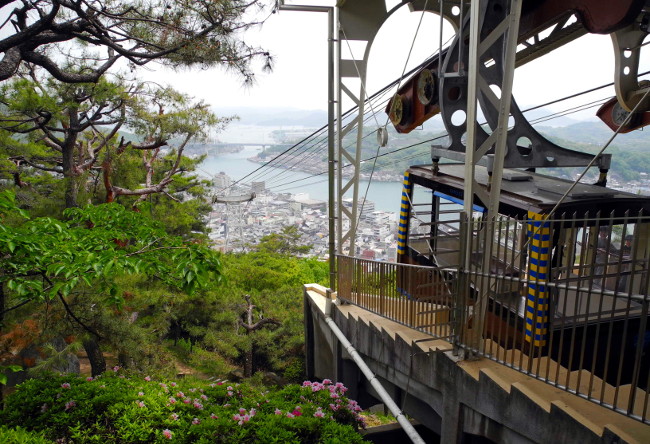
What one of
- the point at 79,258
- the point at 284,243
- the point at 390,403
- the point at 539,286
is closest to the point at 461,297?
the point at 539,286

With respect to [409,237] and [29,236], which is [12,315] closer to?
[29,236]

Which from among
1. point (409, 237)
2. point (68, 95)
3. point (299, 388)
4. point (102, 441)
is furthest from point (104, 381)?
point (68, 95)

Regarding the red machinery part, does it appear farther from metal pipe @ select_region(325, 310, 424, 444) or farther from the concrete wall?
metal pipe @ select_region(325, 310, 424, 444)

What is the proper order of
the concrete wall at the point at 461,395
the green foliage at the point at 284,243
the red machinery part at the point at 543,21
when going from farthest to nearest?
the green foliage at the point at 284,243, the red machinery part at the point at 543,21, the concrete wall at the point at 461,395

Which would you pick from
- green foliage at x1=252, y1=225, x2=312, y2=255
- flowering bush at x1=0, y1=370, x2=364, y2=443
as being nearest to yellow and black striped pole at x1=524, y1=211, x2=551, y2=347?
flowering bush at x1=0, y1=370, x2=364, y2=443

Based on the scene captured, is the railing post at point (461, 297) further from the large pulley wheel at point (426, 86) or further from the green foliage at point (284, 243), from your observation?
the green foliage at point (284, 243)

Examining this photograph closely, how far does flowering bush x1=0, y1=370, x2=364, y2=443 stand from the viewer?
148 inches

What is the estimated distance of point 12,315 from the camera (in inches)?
291

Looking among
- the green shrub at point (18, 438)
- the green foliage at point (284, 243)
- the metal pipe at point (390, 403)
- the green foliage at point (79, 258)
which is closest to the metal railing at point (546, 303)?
the metal pipe at point (390, 403)

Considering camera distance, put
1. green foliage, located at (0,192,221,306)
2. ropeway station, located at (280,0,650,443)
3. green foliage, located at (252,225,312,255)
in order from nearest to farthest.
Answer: green foliage, located at (0,192,221,306) → ropeway station, located at (280,0,650,443) → green foliage, located at (252,225,312,255)

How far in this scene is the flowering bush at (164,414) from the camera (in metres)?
3.77

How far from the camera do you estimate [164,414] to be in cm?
410

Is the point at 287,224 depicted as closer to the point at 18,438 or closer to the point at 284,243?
the point at 284,243

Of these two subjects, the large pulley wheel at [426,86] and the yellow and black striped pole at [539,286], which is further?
the large pulley wheel at [426,86]
